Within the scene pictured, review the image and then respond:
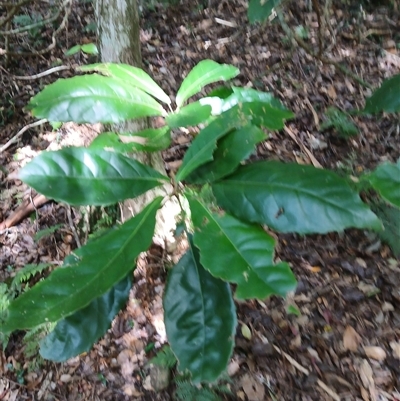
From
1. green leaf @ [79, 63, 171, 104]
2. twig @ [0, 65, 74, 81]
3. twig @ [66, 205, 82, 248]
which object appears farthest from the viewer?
twig @ [0, 65, 74, 81]

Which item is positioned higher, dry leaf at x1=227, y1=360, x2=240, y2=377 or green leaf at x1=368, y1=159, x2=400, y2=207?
green leaf at x1=368, y1=159, x2=400, y2=207

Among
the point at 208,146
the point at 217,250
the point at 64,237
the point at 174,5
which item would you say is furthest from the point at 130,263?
the point at 174,5

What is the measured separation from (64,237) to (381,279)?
5.20ft

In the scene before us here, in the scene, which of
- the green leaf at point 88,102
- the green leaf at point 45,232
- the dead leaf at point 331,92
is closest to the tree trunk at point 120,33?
the green leaf at point 88,102

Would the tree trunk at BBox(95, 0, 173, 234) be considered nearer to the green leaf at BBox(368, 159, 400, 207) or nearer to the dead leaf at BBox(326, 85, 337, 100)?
the green leaf at BBox(368, 159, 400, 207)

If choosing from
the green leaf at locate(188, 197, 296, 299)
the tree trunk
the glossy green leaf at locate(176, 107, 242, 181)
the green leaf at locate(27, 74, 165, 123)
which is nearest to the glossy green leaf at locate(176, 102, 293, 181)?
the glossy green leaf at locate(176, 107, 242, 181)

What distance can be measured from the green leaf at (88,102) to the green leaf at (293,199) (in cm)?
36

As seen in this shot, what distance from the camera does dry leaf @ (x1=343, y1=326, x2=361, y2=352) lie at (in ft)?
5.67

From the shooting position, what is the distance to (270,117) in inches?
46.6

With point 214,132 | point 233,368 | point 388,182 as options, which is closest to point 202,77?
point 214,132

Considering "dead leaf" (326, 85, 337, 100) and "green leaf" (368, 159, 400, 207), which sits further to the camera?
"dead leaf" (326, 85, 337, 100)

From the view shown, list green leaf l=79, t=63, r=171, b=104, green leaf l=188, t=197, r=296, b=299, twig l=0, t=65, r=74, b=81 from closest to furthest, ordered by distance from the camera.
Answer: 1. green leaf l=188, t=197, r=296, b=299
2. green leaf l=79, t=63, r=171, b=104
3. twig l=0, t=65, r=74, b=81

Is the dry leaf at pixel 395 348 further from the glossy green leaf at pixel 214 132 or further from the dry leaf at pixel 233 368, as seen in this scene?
the glossy green leaf at pixel 214 132

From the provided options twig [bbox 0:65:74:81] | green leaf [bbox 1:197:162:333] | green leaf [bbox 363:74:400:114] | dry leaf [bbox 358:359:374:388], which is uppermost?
green leaf [bbox 363:74:400:114]
